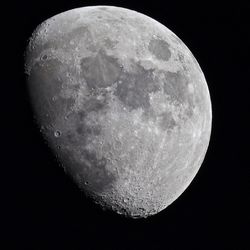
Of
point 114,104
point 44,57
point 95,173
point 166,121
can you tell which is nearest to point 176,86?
point 166,121

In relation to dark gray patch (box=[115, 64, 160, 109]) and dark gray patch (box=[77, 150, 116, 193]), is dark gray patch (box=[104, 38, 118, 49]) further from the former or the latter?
dark gray patch (box=[77, 150, 116, 193])

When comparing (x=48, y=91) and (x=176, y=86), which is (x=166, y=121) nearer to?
(x=176, y=86)

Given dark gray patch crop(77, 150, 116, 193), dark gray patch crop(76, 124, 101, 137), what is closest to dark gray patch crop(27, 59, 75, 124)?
dark gray patch crop(76, 124, 101, 137)

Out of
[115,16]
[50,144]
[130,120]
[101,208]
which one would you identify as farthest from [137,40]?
[101,208]

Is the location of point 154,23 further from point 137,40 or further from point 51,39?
point 51,39

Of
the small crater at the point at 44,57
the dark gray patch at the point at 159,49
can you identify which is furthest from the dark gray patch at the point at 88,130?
the dark gray patch at the point at 159,49

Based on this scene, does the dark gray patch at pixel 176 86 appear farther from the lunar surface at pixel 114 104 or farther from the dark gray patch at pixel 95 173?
the dark gray patch at pixel 95 173
